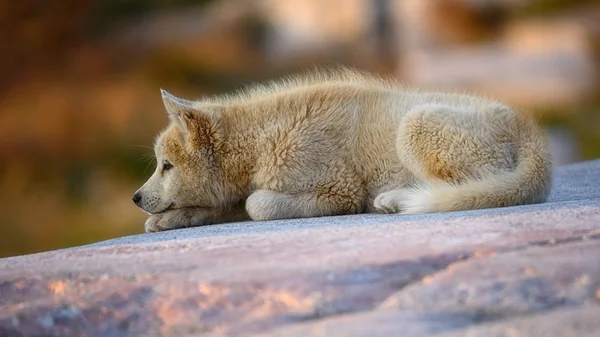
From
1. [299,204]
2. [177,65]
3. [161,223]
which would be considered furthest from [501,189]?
[177,65]

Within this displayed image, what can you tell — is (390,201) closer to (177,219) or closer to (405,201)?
(405,201)

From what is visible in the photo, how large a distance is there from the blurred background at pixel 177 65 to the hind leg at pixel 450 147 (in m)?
9.27

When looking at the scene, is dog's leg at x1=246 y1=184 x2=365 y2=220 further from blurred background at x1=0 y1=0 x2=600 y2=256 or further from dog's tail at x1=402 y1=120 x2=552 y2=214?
blurred background at x1=0 y1=0 x2=600 y2=256

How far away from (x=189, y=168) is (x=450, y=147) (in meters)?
1.72

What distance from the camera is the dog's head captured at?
20.4ft

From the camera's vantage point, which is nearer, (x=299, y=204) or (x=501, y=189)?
(x=501, y=189)

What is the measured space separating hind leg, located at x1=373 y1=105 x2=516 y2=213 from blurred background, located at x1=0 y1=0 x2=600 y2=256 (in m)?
9.27

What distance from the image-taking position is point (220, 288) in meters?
3.84

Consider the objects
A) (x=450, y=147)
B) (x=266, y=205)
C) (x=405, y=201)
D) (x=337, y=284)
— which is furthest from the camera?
(x=266, y=205)

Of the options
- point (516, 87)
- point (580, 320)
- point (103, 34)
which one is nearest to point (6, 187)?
point (103, 34)

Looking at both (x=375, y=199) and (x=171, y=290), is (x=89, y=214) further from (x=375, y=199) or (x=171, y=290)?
(x=171, y=290)

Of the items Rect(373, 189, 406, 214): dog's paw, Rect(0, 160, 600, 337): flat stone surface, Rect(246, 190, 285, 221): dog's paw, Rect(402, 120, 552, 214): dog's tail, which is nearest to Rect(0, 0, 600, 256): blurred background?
Rect(246, 190, 285, 221): dog's paw

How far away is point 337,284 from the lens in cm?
376

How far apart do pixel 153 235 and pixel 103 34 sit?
13.2 meters
